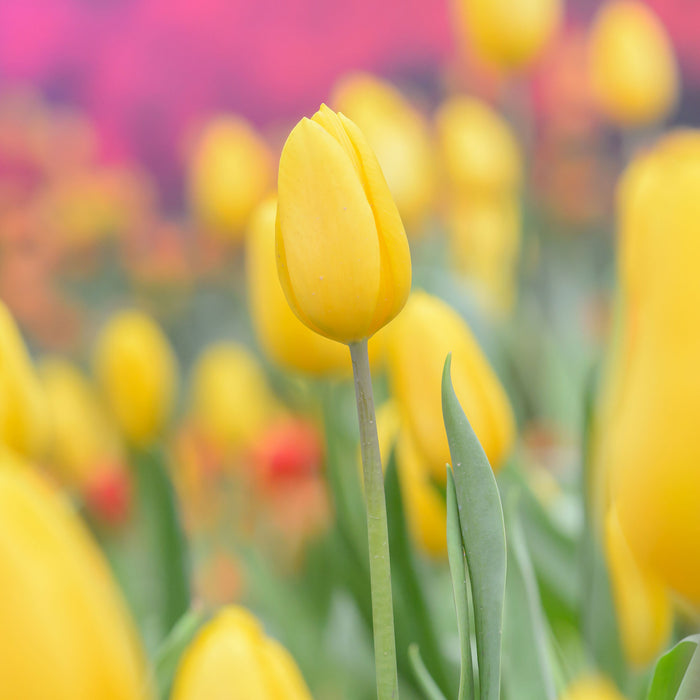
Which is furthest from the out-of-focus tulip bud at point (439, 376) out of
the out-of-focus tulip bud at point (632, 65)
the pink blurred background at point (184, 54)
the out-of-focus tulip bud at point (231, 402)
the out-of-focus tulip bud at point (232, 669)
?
the pink blurred background at point (184, 54)

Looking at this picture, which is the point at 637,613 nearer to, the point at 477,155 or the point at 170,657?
the point at 170,657

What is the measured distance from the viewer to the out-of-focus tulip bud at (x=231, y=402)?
2.45 ft

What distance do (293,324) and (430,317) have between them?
0.11 meters

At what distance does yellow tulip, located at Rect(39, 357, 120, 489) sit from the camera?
709 millimetres

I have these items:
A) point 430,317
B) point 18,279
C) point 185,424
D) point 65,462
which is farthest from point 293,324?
point 18,279

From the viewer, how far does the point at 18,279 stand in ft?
3.17

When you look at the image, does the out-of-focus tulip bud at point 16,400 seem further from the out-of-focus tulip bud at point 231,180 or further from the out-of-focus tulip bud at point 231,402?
the out-of-focus tulip bud at point 231,180

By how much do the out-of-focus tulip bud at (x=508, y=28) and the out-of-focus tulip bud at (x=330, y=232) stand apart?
0.50 metres

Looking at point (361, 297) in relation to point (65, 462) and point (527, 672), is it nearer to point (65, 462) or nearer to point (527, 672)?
point (527, 672)

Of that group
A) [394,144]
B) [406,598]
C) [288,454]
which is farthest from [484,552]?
[394,144]

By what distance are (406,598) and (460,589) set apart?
112mm

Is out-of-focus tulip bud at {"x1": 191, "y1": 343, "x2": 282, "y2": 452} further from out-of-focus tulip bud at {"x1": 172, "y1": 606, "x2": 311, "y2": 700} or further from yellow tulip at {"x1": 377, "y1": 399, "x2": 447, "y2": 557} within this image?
out-of-focus tulip bud at {"x1": 172, "y1": 606, "x2": 311, "y2": 700}

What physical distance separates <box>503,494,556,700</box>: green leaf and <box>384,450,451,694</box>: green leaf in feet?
0.08

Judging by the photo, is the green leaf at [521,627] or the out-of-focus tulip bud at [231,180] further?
the out-of-focus tulip bud at [231,180]
